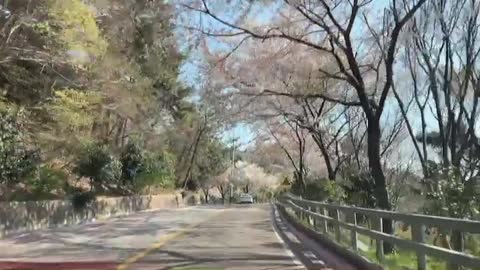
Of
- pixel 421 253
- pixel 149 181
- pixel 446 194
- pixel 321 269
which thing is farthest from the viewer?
pixel 149 181

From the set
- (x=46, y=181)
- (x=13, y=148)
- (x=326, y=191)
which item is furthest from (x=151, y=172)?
(x=13, y=148)

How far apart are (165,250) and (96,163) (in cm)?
2250

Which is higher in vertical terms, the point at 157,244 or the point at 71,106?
the point at 71,106

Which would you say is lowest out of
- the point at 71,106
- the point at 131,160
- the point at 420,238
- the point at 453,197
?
the point at 420,238

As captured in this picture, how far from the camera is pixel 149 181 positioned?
51875 millimetres

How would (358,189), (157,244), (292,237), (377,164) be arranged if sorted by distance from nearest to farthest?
(157,244)
(377,164)
(292,237)
(358,189)

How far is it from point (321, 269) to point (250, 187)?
101489mm

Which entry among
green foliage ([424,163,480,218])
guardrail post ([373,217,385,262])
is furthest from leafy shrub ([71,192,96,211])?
guardrail post ([373,217,385,262])

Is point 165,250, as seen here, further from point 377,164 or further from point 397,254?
point 377,164

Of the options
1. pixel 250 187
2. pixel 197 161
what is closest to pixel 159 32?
pixel 197 161

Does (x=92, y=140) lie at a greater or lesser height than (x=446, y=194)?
greater

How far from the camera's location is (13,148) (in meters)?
23.5

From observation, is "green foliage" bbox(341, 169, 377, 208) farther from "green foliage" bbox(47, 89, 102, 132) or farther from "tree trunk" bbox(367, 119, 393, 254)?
"green foliage" bbox(47, 89, 102, 132)

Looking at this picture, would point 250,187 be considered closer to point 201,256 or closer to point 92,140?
point 92,140
